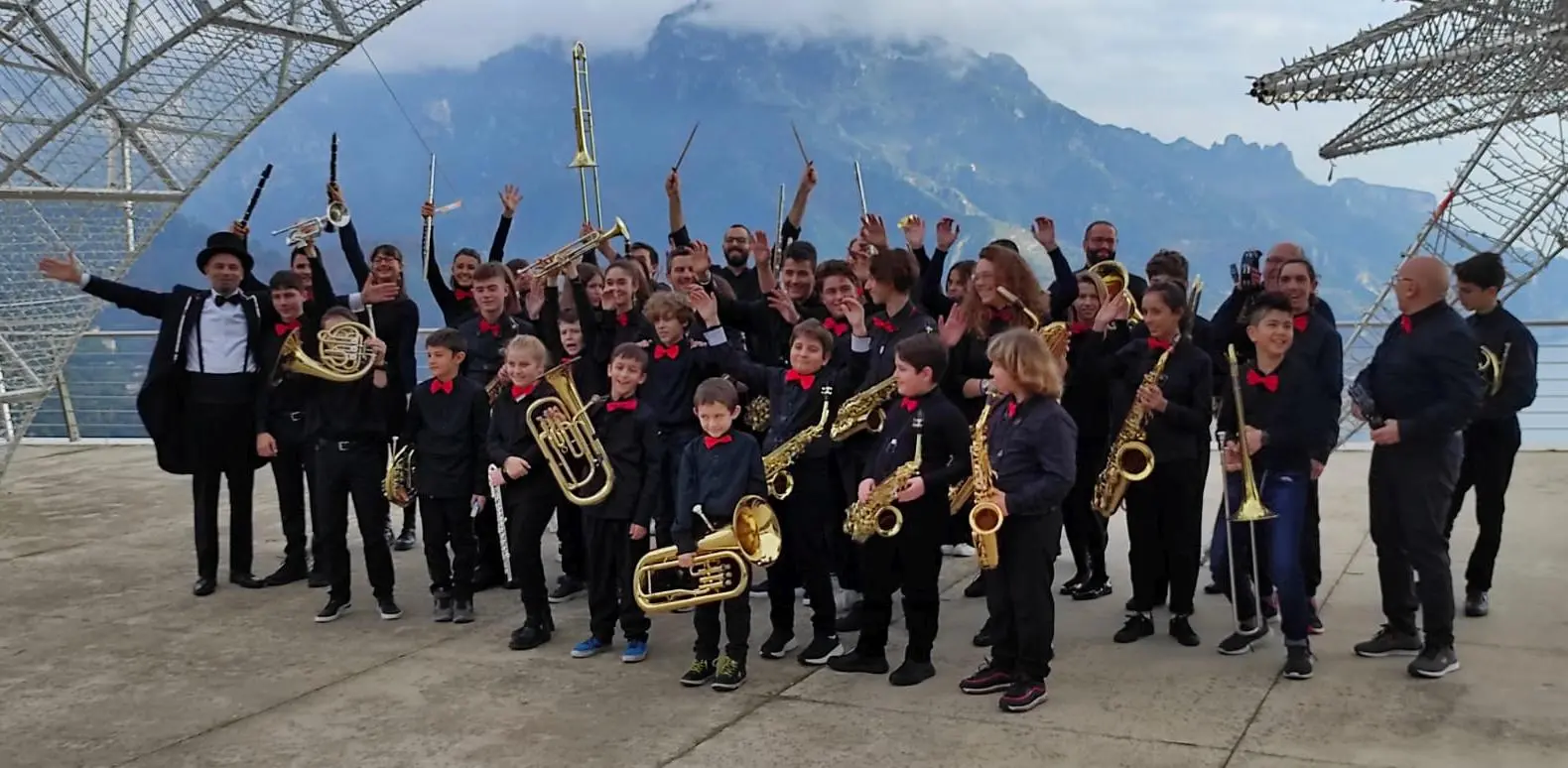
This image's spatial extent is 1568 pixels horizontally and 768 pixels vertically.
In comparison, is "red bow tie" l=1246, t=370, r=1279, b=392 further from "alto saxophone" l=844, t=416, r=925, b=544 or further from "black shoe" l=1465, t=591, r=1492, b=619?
"black shoe" l=1465, t=591, r=1492, b=619

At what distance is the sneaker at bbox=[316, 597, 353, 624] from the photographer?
6.17m

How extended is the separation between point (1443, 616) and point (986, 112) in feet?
432

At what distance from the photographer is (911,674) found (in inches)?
194

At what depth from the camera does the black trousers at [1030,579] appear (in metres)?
4.58

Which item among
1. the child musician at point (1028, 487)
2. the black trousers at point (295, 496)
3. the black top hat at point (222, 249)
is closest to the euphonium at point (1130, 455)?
the child musician at point (1028, 487)

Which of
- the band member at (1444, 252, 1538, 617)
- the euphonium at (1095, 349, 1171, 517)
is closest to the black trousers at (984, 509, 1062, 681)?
the euphonium at (1095, 349, 1171, 517)

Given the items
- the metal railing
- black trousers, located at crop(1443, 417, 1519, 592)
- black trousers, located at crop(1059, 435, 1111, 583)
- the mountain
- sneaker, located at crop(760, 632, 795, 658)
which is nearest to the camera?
sneaker, located at crop(760, 632, 795, 658)

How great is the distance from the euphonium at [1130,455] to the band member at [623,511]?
1.95 metres

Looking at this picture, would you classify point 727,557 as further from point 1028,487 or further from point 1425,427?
point 1425,427

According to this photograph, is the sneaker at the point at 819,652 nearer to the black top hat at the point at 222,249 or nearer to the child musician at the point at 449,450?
the child musician at the point at 449,450

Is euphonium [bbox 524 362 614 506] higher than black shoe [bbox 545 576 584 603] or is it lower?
higher

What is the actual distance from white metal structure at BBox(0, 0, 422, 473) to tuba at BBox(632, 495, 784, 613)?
6.62m

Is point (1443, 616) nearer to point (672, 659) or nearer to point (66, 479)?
point (672, 659)

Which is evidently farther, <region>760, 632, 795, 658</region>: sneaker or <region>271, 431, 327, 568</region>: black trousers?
<region>271, 431, 327, 568</region>: black trousers
